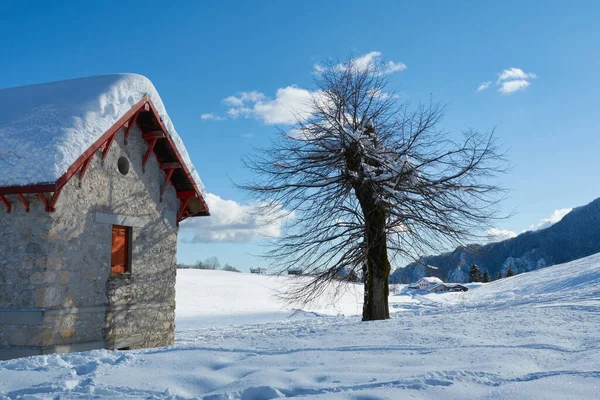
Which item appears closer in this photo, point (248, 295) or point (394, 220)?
point (394, 220)

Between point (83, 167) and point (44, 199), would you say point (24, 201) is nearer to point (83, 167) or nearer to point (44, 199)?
point (44, 199)

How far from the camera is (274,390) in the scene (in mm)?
4441

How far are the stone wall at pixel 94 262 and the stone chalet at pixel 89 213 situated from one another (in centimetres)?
2

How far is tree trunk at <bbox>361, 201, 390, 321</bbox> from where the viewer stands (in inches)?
512

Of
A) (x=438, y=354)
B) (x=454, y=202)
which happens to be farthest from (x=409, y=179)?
(x=438, y=354)

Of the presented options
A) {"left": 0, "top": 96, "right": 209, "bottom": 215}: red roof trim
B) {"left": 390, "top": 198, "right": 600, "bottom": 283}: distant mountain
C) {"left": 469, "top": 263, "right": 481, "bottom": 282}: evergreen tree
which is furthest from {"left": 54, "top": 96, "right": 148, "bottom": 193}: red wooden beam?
{"left": 390, "top": 198, "right": 600, "bottom": 283}: distant mountain

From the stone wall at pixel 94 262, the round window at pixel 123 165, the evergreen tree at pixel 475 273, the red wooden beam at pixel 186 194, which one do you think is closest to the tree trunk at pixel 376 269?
the red wooden beam at pixel 186 194

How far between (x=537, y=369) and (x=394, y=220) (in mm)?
8269

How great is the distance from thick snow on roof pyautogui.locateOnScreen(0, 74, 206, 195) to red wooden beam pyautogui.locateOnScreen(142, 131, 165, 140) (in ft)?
1.13

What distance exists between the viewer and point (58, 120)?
10836mm

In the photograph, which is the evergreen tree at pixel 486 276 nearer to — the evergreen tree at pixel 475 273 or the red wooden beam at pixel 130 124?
the evergreen tree at pixel 475 273

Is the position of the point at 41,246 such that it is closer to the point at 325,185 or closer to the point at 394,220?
the point at 325,185

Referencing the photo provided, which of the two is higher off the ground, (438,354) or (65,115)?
(65,115)

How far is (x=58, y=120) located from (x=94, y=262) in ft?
10.6
